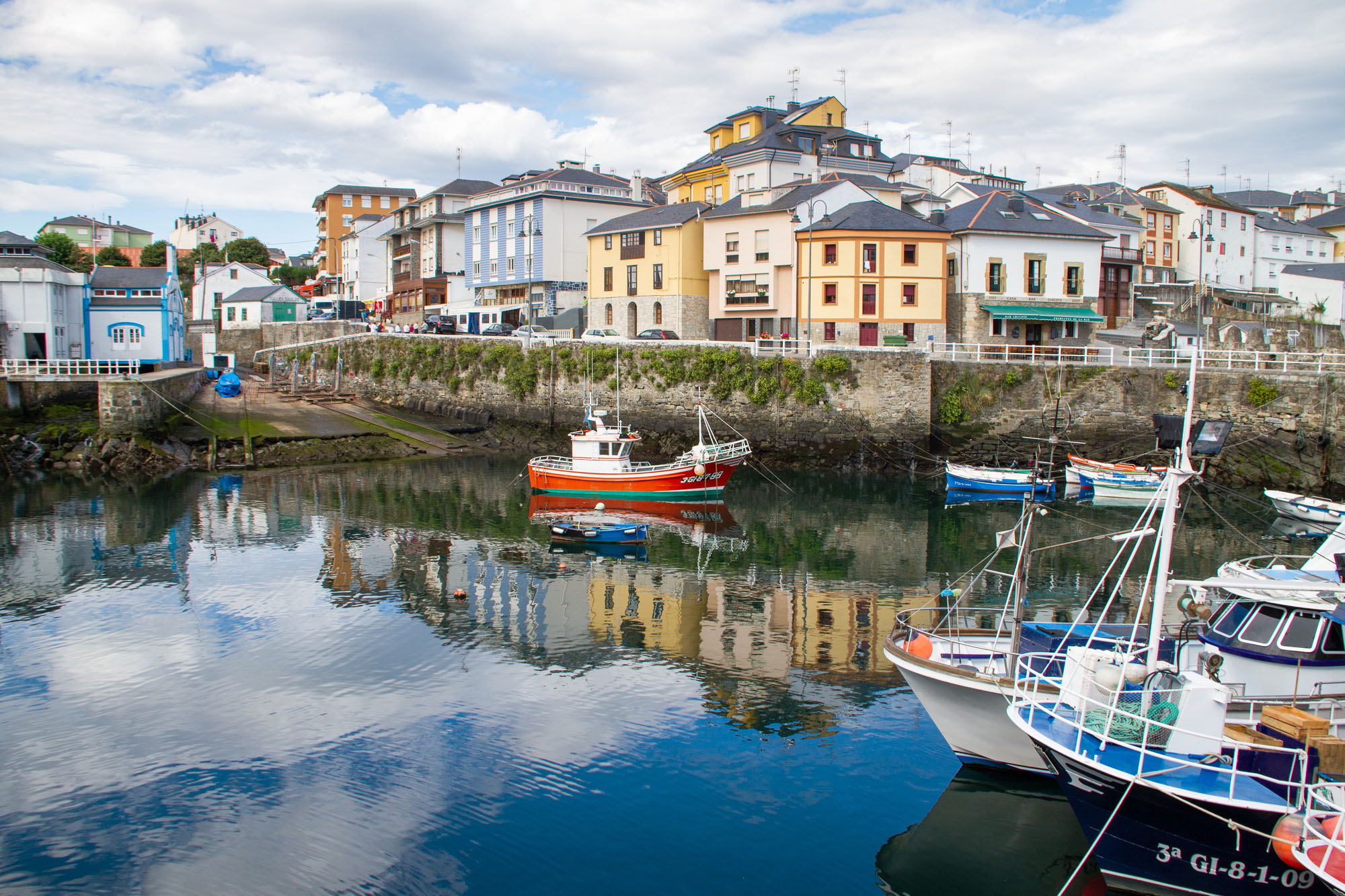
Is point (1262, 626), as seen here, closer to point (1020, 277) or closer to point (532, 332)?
point (1020, 277)

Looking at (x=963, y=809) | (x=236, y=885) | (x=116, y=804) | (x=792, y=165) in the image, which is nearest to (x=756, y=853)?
(x=963, y=809)

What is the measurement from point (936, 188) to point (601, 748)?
68.3 m

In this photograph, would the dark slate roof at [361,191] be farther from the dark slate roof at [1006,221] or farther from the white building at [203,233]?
the dark slate roof at [1006,221]

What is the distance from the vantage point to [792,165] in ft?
203

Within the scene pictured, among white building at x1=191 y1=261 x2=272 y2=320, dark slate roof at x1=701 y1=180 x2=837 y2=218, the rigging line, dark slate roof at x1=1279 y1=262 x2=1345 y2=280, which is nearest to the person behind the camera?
the rigging line

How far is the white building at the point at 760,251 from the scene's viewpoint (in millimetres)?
51688

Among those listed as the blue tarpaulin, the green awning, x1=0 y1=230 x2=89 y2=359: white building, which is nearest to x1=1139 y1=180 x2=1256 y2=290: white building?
the green awning

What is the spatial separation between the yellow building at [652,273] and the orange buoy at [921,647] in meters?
42.1

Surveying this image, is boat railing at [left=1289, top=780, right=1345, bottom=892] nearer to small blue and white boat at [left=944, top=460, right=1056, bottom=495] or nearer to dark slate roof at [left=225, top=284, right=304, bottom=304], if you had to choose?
small blue and white boat at [left=944, top=460, right=1056, bottom=495]

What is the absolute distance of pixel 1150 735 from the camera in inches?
438

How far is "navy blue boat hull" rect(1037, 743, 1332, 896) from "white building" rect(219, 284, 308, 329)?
73307 mm

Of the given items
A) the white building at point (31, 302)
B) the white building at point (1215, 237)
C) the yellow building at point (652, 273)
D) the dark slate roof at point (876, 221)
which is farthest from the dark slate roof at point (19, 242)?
the white building at point (1215, 237)

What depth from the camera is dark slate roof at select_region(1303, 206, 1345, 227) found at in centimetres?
7838

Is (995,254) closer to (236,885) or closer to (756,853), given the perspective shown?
(756,853)
